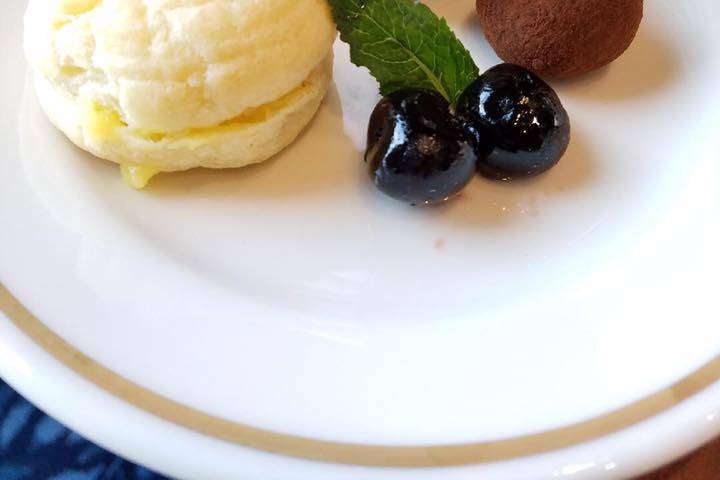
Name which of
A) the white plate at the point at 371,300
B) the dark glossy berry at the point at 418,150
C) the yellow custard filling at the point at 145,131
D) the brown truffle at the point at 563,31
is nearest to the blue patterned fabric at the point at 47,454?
the white plate at the point at 371,300

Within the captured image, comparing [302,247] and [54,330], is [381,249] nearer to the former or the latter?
[302,247]

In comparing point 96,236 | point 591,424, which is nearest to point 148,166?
point 96,236

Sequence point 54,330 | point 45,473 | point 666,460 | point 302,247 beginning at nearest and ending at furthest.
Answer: point 666,460 → point 54,330 → point 45,473 → point 302,247

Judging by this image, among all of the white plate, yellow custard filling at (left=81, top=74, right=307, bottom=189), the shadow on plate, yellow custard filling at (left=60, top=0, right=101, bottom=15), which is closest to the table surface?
the white plate

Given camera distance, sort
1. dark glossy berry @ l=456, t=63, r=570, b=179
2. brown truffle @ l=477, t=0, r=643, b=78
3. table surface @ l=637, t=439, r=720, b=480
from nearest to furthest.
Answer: table surface @ l=637, t=439, r=720, b=480, dark glossy berry @ l=456, t=63, r=570, b=179, brown truffle @ l=477, t=0, r=643, b=78

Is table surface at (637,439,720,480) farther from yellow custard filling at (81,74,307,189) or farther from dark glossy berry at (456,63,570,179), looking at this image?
yellow custard filling at (81,74,307,189)

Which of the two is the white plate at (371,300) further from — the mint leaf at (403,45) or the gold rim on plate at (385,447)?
the mint leaf at (403,45)

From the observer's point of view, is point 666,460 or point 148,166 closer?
point 666,460
